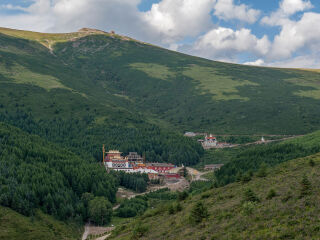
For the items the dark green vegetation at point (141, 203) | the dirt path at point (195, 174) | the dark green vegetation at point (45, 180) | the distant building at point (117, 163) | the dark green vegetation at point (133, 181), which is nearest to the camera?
the dark green vegetation at point (45, 180)

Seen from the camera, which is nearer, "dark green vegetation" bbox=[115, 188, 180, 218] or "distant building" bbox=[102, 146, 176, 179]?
"dark green vegetation" bbox=[115, 188, 180, 218]

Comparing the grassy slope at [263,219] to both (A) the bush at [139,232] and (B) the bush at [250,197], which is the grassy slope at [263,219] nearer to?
(A) the bush at [139,232]

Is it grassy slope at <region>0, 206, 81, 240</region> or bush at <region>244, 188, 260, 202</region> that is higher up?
bush at <region>244, 188, 260, 202</region>

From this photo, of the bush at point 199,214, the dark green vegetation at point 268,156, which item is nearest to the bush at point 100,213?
the dark green vegetation at point 268,156

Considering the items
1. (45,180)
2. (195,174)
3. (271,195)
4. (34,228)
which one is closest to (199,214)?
(271,195)

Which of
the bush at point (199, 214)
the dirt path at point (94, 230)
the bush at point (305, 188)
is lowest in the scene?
the dirt path at point (94, 230)

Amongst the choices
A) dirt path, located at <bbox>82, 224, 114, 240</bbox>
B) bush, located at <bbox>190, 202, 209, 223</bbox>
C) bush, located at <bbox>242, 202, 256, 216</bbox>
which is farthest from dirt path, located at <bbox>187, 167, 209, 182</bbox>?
bush, located at <bbox>242, 202, 256, 216</bbox>

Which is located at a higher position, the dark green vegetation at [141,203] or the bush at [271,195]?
the bush at [271,195]

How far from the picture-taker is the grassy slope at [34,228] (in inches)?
2827

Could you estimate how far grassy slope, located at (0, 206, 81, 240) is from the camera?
2827 inches

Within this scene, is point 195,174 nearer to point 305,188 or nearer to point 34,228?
point 34,228

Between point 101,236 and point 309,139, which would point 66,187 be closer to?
point 101,236

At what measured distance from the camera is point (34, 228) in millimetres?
76875

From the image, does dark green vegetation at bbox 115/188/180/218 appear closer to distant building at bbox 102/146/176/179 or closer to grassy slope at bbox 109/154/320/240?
distant building at bbox 102/146/176/179
